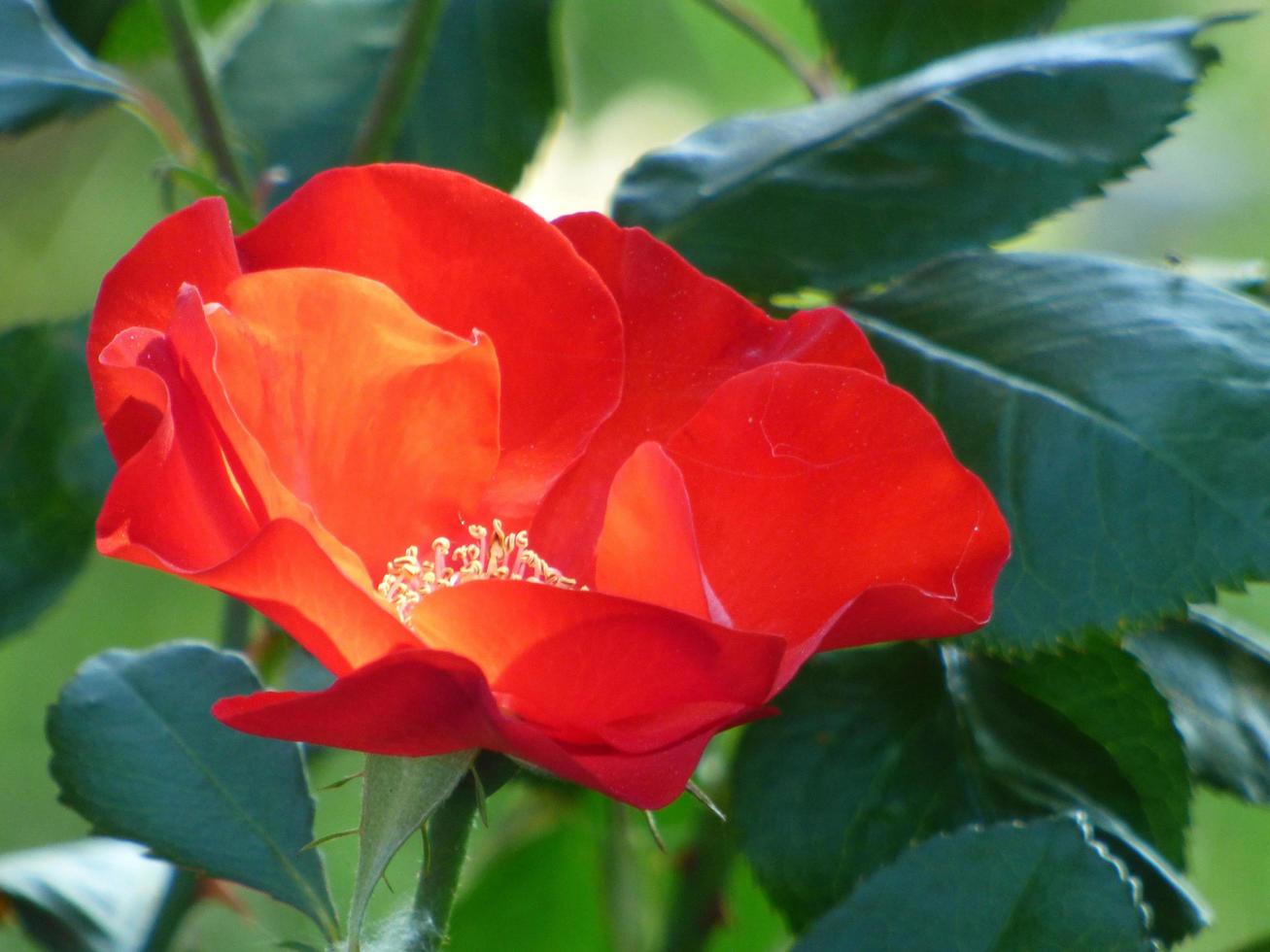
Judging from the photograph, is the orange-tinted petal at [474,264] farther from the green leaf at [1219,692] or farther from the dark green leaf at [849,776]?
the green leaf at [1219,692]

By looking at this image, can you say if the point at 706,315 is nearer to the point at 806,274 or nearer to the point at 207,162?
the point at 806,274

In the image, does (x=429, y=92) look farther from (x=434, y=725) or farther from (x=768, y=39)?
(x=434, y=725)

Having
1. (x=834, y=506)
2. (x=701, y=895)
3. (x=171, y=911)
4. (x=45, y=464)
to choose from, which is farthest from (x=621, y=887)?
(x=834, y=506)

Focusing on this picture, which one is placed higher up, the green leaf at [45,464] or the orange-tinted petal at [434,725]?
the orange-tinted petal at [434,725]

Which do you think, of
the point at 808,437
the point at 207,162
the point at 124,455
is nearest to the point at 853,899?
the point at 808,437

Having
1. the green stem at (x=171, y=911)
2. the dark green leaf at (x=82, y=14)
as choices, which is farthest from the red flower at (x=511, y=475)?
the dark green leaf at (x=82, y=14)

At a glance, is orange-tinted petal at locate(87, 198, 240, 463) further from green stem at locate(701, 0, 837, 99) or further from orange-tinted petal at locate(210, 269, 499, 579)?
green stem at locate(701, 0, 837, 99)
